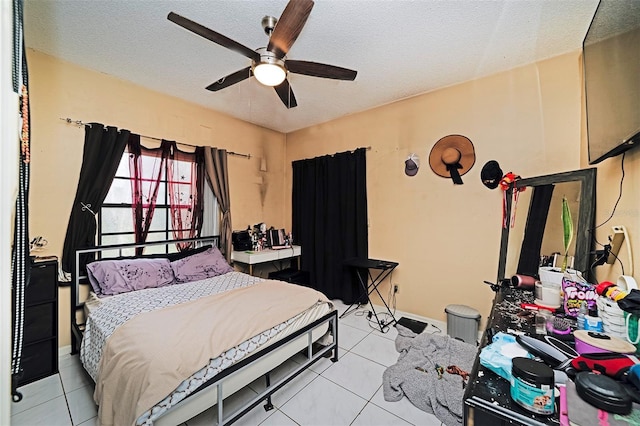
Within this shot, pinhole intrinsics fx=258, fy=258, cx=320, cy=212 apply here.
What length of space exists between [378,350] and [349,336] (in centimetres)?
38

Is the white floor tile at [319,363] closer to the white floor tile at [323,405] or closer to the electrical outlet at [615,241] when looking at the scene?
the white floor tile at [323,405]

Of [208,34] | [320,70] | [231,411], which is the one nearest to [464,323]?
[231,411]

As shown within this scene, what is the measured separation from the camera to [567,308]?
1.29 meters

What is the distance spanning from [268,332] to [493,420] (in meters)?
1.38

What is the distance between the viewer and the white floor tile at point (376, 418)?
5.34 feet

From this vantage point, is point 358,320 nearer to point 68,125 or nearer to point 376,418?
point 376,418

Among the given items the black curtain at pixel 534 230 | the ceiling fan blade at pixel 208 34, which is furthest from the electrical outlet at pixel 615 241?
the ceiling fan blade at pixel 208 34

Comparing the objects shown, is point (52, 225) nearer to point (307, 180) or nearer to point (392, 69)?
point (307, 180)

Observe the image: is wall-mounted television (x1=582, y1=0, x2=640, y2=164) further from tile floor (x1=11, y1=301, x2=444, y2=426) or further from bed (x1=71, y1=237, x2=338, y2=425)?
bed (x1=71, y1=237, x2=338, y2=425)

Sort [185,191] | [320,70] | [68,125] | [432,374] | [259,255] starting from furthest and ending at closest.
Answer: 1. [259,255]
2. [185,191]
3. [68,125]
4. [432,374]
5. [320,70]

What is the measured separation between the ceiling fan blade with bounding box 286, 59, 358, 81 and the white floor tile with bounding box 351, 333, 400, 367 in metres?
2.40

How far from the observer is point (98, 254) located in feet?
8.49

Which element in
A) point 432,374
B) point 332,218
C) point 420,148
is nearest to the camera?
point 432,374

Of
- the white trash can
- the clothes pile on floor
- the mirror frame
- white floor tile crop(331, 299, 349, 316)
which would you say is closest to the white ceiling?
the mirror frame
